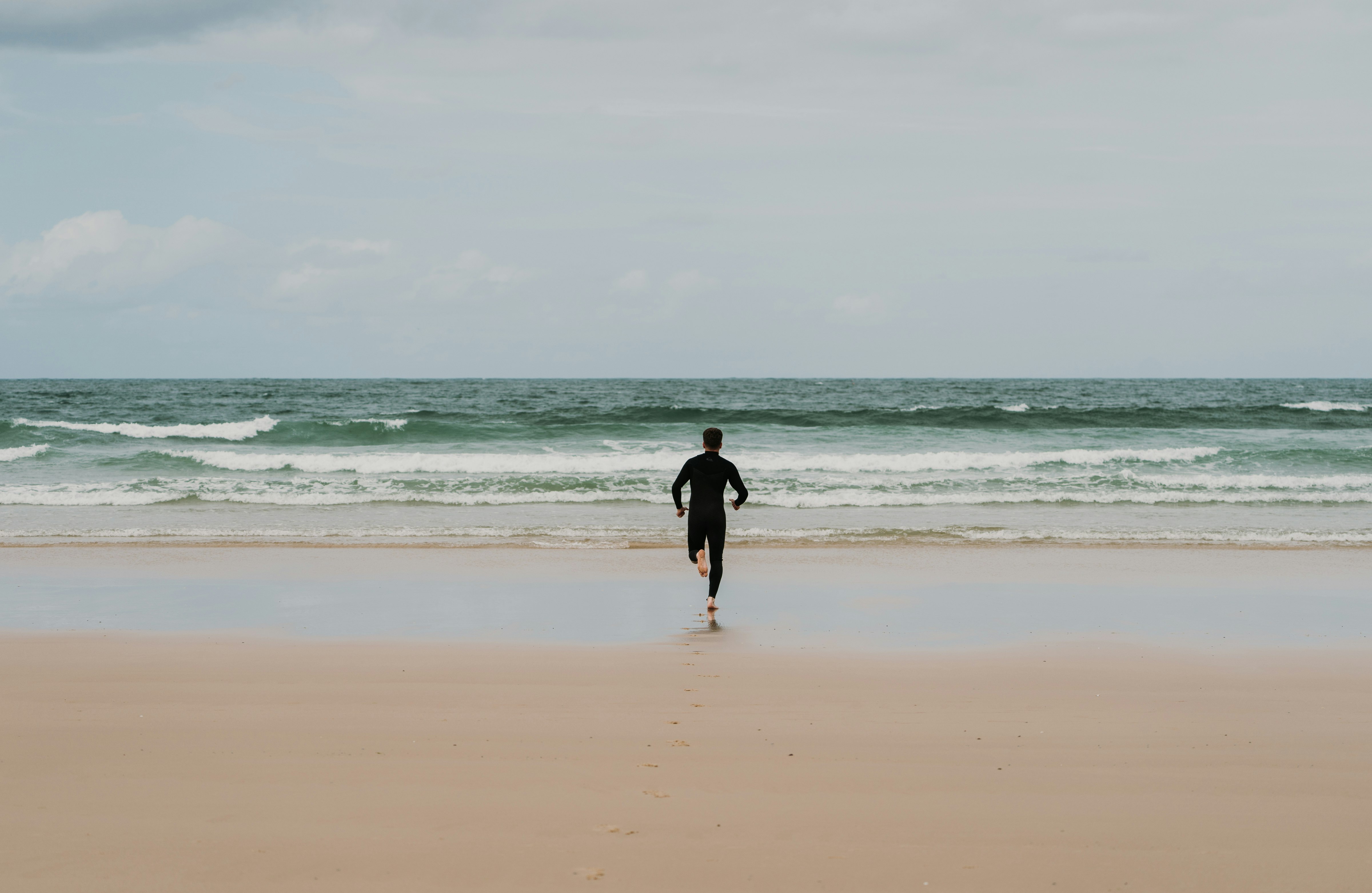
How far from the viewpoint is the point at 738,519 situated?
13.5m

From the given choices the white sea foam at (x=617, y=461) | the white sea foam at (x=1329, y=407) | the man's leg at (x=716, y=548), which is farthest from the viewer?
the white sea foam at (x=1329, y=407)

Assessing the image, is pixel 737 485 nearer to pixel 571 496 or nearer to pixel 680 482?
pixel 680 482

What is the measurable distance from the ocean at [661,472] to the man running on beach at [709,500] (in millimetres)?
3787

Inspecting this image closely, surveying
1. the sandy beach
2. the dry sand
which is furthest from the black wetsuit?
the dry sand

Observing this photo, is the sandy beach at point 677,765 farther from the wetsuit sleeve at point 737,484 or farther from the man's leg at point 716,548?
the wetsuit sleeve at point 737,484

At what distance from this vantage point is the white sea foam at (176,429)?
25.6m

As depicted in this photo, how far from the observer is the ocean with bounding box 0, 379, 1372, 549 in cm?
1245

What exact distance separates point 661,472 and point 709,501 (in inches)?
426

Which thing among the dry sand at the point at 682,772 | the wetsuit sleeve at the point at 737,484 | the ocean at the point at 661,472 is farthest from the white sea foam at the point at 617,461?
the dry sand at the point at 682,772

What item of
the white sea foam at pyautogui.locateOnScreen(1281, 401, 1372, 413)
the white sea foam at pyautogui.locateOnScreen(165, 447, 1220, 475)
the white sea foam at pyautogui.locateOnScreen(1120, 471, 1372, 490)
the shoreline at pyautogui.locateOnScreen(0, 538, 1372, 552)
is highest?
the white sea foam at pyautogui.locateOnScreen(1281, 401, 1372, 413)

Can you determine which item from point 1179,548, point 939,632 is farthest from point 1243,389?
point 939,632

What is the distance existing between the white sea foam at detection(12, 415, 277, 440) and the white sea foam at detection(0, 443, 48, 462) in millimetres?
3669

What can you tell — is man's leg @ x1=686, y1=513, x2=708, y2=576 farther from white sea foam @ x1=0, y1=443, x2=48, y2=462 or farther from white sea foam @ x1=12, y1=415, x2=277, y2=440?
white sea foam @ x1=12, y1=415, x2=277, y2=440

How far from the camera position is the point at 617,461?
1997 cm
